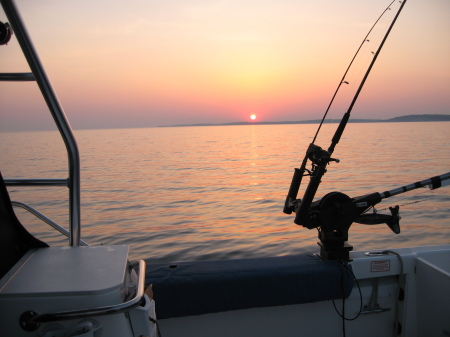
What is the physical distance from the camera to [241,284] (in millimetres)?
2391

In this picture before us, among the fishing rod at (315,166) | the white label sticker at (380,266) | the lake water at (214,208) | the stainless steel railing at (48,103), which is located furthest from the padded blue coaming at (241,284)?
the lake water at (214,208)

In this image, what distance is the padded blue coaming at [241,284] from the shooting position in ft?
7.54

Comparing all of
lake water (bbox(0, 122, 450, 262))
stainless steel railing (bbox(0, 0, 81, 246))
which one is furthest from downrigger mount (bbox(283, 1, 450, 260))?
stainless steel railing (bbox(0, 0, 81, 246))

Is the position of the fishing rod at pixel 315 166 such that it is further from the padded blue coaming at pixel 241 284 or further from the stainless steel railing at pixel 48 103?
the stainless steel railing at pixel 48 103

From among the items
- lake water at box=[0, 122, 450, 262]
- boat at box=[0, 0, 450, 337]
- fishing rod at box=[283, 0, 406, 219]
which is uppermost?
fishing rod at box=[283, 0, 406, 219]

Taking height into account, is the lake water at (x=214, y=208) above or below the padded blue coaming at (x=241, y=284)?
below

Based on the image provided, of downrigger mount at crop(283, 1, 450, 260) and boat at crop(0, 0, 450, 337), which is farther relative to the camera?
downrigger mount at crop(283, 1, 450, 260)

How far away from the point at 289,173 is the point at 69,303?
15077 millimetres

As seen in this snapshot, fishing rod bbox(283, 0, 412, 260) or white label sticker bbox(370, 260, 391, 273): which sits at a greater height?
fishing rod bbox(283, 0, 412, 260)

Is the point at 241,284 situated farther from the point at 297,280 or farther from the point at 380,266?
the point at 380,266

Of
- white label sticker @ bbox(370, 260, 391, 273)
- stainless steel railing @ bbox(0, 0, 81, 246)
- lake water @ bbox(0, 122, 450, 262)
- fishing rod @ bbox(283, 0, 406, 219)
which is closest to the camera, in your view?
stainless steel railing @ bbox(0, 0, 81, 246)

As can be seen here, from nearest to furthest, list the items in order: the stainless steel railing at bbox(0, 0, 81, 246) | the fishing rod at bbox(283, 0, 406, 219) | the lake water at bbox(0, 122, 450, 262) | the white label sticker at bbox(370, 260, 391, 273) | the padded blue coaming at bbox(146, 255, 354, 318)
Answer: the stainless steel railing at bbox(0, 0, 81, 246) → the padded blue coaming at bbox(146, 255, 354, 318) → the fishing rod at bbox(283, 0, 406, 219) → the white label sticker at bbox(370, 260, 391, 273) → the lake water at bbox(0, 122, 450, 262)

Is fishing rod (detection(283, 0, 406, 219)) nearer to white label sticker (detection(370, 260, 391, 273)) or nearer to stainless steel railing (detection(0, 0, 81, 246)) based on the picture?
white label sticker (detection(370, 260, 391, 273))

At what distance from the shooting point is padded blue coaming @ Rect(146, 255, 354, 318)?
7.54 feet
